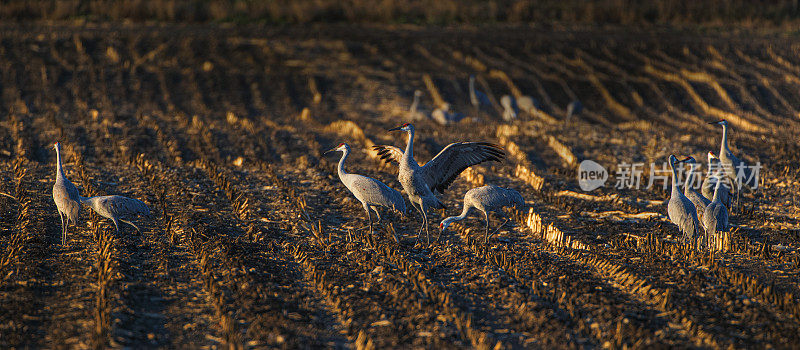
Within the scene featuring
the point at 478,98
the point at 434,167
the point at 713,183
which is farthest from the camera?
the point at 478,98

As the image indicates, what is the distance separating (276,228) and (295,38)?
673 inches

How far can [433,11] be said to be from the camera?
2931cm

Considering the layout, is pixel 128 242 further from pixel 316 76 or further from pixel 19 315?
pixel 316 76

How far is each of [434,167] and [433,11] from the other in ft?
67.2

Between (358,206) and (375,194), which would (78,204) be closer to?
(375,194)

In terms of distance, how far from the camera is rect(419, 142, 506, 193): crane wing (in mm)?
9555

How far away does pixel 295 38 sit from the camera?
85.1 feet

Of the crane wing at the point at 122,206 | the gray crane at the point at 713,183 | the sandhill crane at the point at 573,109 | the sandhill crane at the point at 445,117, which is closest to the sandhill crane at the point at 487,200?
the gray crane at the point at 713,183

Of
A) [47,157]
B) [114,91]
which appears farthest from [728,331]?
[114,91]

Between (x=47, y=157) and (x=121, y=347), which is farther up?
(x=121, y=347)

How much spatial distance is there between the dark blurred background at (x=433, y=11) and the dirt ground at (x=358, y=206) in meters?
3.24

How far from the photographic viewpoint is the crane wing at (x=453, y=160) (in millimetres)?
9555

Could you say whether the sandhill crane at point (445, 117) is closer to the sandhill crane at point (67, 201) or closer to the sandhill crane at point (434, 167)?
the sandhill crane at point (434, 167)

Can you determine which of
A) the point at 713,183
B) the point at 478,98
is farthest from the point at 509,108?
the point at 713,183
